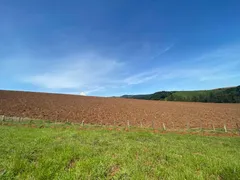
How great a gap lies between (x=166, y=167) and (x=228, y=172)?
1.68 meters

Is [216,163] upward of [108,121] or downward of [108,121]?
upward

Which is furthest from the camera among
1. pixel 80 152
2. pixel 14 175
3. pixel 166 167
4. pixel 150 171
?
pixel 80 152

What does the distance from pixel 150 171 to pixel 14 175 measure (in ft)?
12.1

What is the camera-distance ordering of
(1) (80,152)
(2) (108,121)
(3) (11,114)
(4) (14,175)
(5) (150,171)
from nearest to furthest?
1. (4) (14,175)
2. (5) (150,171)
3. (1) (80,152)
4. (3) (11,114)
5. (2) (108,121)

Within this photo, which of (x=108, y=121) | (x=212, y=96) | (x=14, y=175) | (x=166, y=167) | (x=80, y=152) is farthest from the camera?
(x=212, y=96)

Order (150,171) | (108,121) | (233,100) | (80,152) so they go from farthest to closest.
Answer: (233,100)
(108,121)
(80,152)
(150,171)

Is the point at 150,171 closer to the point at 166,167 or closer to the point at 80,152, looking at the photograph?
the point at 166,167

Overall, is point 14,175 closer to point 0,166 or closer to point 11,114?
point 0,166

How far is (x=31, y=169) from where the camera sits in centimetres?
411

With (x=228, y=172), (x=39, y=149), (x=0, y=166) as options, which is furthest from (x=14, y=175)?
(x=228, y=172)

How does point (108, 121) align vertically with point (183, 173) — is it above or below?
below

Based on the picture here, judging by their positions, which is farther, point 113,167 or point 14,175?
point 113,167

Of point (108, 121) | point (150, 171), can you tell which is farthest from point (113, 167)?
point (108, 121)

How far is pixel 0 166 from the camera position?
13.8ft
